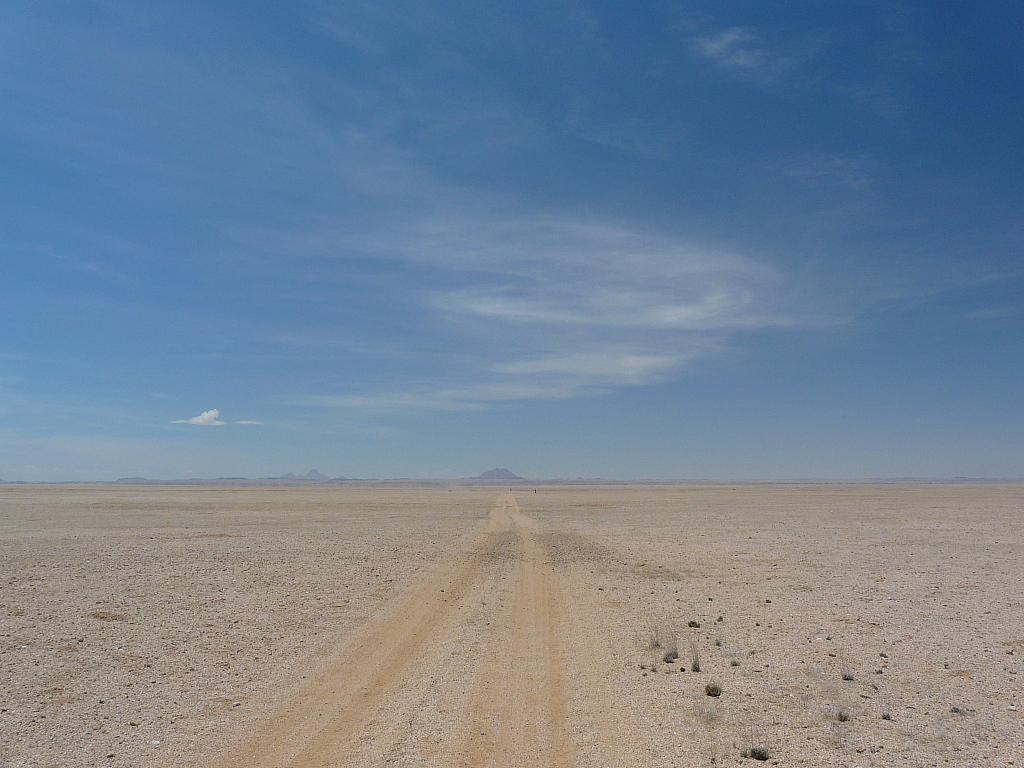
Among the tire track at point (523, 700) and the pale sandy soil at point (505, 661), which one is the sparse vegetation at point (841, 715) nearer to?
the pale sandy soil at point (505, 661)

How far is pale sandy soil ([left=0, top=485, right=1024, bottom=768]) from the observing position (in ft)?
Answer: 27.7

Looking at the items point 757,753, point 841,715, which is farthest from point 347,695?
point 841,715

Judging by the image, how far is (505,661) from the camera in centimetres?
1220

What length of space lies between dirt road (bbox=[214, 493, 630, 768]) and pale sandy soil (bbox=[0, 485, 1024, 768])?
0.05m

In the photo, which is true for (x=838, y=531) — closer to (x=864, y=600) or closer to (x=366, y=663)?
(x=864, y=600)

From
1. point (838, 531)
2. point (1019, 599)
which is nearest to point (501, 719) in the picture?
point (1019, 599)

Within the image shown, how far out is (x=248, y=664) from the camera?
12.1m

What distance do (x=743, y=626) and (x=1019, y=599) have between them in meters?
8.75

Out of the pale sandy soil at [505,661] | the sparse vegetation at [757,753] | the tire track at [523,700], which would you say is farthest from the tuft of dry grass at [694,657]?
the sparse vegetation at [757,753]

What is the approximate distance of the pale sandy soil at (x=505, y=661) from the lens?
845cm

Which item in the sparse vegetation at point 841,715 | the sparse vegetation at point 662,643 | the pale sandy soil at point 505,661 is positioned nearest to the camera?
the pale sandy soil at point 505,661

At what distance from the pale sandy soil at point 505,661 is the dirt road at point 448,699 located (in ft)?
0.15

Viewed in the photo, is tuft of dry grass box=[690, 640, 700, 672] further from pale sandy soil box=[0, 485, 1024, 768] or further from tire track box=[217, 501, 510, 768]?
tire track box=[217, 501, 510, 768]


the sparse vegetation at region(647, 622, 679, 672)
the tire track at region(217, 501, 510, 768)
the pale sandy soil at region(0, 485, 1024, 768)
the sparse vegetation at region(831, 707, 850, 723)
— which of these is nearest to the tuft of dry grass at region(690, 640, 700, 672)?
the pale sandy soil at region(0, 485, 1024, 768)
